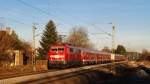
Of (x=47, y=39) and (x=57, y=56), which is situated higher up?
(x=47, y=39)

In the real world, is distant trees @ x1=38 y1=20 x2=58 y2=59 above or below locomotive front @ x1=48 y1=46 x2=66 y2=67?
above

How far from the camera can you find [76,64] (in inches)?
2175

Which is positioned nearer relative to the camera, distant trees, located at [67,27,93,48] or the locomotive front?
the locomotive front

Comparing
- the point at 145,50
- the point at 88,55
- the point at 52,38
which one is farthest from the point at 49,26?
the point at 145,50

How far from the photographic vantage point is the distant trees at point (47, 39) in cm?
9344

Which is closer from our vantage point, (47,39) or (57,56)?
(57,56)

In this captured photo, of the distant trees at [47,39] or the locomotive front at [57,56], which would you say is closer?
the locomotive front at [57,56]

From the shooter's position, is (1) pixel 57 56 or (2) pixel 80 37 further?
(2) pixel 80 37

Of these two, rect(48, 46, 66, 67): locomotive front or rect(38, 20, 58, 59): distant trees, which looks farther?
rect(38, 20, 58, 59): distant trees

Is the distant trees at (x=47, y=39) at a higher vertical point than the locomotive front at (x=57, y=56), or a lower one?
higher

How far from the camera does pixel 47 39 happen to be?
96750mm

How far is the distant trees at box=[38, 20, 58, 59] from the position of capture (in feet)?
307

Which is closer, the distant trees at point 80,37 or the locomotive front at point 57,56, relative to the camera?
the locomotive front at point 57,56

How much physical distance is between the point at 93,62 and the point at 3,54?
66.2 ft
